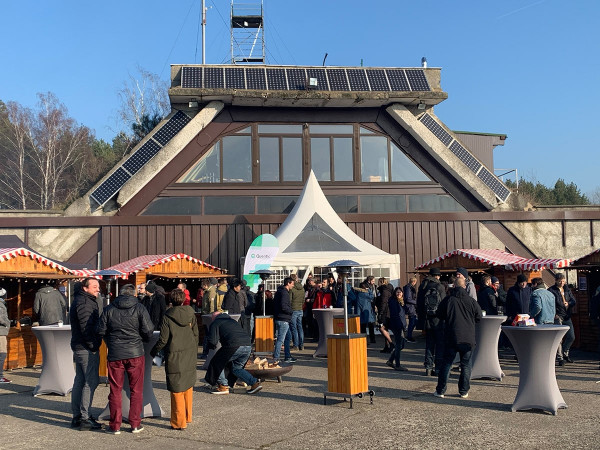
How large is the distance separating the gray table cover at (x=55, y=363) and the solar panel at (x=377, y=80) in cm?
1514

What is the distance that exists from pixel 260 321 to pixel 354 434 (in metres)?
5.96

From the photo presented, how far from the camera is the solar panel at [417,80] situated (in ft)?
74.5

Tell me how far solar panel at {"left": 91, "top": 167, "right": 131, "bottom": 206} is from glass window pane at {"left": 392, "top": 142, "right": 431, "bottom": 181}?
891cm

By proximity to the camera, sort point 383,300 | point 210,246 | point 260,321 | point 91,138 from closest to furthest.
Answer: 1. point 260,321
2. point 383,300
3. point 210,246
4. point 91,138

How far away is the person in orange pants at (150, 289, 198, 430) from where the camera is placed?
25.2 ft

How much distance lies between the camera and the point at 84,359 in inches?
315

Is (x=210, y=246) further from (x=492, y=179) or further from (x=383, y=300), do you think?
(x=492, y=179)

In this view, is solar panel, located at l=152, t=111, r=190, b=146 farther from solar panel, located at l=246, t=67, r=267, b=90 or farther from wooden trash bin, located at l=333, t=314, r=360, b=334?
wooden trash bin, located at l=333, t=314, r=360, b=334

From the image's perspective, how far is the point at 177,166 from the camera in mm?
21703

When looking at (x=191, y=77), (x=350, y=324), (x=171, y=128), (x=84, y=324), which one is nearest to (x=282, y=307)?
(x=350, y=324)

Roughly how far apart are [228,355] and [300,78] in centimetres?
1468

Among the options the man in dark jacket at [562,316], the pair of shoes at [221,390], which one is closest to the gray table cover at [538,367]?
the man in dark jacket at [562,316]

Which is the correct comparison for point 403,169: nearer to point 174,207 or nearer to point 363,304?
point 174,207

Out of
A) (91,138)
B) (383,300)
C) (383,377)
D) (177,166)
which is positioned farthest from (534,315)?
(91,138)
